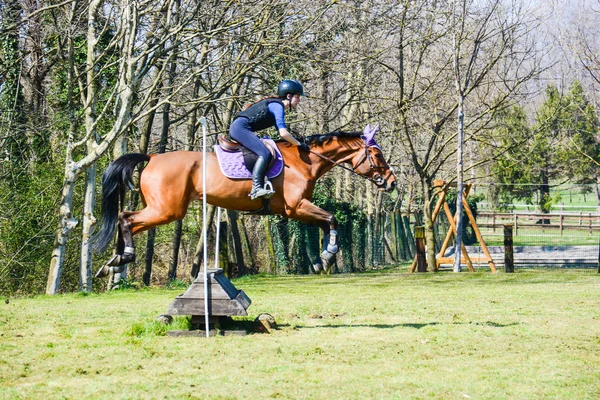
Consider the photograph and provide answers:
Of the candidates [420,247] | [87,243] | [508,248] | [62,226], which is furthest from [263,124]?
[508,248]

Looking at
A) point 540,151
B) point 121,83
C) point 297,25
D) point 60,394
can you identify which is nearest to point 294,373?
point 60,394

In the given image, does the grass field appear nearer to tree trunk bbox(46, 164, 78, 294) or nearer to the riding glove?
the riding glove

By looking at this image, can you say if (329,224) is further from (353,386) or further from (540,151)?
(540,151)

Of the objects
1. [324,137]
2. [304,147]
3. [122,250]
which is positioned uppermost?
[324,137]

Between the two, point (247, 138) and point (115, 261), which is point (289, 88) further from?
point (115, 261)

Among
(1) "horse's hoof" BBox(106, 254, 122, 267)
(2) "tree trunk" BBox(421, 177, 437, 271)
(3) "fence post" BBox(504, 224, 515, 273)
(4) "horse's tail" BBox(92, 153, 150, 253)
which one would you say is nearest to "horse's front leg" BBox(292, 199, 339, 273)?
(4) "horse's tail" BBox(92, 153, 150, 253)

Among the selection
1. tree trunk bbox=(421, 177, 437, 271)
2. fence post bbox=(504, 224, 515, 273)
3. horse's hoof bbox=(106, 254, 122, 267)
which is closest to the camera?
horse's hoof bbox=(106, 254, 122, 267)

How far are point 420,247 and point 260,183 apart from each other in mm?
14015

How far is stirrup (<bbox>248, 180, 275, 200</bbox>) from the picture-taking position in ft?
33.3

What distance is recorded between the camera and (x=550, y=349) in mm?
8938

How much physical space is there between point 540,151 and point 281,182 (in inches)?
2010

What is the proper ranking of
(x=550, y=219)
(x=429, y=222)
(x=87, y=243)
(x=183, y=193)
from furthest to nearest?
(x=550, y=219)
(x=429, y=222)
(x=87, y=243)
(x=183, y=193)

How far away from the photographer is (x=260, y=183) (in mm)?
10227

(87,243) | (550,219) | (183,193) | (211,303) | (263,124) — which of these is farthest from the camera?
(550,219)
